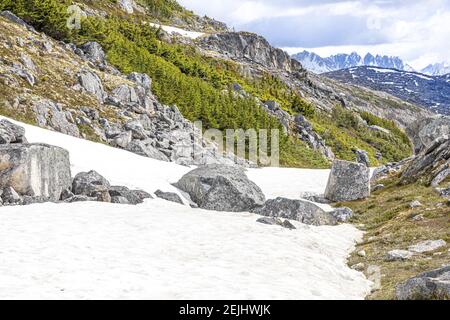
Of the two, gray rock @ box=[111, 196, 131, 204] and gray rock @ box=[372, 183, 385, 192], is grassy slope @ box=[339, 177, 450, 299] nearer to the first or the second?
gray rock @ box=[372, 183, 385, 192]

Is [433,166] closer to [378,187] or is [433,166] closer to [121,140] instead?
[378,187]

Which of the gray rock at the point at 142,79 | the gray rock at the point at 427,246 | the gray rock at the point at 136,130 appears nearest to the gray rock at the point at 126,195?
the gray rock at the point at 427,246

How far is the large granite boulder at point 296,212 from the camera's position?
2671 cm

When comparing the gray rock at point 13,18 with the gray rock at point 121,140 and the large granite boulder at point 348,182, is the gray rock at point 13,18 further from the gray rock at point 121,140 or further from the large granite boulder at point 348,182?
the large granite boulder at point 348,182

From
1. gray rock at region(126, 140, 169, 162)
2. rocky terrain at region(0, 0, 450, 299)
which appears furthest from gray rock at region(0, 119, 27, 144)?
gray rock at region(126, 140, 169, 162)

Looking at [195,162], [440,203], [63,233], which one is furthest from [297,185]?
[63,233]

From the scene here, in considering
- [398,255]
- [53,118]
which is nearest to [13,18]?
[53,118]

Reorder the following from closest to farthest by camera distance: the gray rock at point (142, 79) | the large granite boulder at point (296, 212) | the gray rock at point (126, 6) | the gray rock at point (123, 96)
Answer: the large granite boulder at point (296, 212)
the gray rock at point (123, 96)
the gray rock at point (142, 79)
the gray rock at point (126, 6)

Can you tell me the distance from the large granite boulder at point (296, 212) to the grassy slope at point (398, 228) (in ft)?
7.91

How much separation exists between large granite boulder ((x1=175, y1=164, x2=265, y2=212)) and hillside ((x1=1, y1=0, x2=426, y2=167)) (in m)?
18.1

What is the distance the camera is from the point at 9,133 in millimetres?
26578

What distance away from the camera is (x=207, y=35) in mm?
163625

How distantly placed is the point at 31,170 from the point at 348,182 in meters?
24.0
